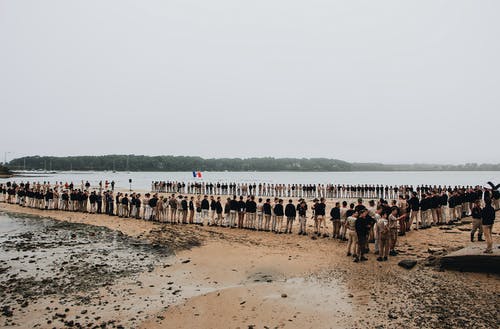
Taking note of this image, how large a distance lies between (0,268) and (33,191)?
67.6ft

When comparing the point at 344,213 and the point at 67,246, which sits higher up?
the point at 344,213

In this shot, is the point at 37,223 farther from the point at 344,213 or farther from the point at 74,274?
the point at 344,213

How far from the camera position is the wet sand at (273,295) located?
8.10 meters

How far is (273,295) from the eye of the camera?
9.69 metres

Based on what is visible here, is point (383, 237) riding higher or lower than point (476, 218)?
lower

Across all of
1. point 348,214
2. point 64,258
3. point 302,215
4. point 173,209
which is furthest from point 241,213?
point 64,258

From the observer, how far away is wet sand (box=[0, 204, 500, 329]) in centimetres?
810

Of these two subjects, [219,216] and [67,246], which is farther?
[219,216]

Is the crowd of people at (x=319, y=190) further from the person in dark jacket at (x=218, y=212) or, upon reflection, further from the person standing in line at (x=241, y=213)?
the person standing in line at (x=241, y=213)

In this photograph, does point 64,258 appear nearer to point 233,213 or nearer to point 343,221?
point 233,213

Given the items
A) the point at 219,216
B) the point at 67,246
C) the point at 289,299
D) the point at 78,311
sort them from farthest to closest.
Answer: the point at 219,216 → the point at 67,246 → the point at 289,299 → the point at 78,311

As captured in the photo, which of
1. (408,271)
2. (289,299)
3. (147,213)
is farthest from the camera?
(147,213)

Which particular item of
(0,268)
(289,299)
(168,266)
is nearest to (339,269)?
(289,299)

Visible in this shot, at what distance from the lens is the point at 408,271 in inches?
443
